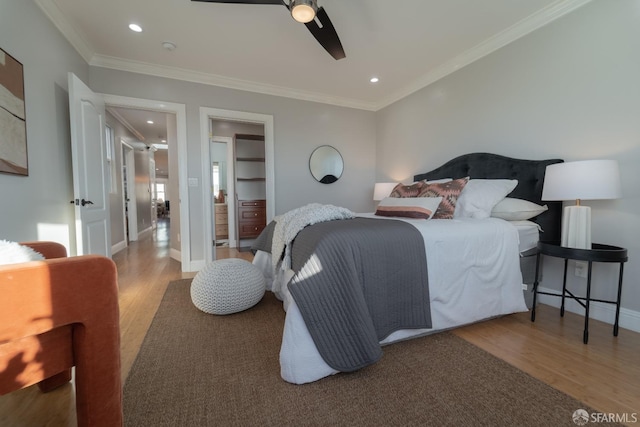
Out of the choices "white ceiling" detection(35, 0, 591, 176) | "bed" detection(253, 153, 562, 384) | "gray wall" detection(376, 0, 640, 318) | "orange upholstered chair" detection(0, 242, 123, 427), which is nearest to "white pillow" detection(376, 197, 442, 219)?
"bed" detection(253, 153, 562, 384)

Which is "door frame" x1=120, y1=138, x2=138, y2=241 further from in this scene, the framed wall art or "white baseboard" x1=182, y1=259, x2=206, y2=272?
the framed wall art

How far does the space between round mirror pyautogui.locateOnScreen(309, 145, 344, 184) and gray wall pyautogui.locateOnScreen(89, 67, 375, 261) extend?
0.09 metres

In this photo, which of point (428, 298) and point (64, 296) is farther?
point (428, 298)

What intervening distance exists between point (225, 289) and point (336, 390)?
1130 millimetres

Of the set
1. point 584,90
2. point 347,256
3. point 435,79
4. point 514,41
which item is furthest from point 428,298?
point 435,79

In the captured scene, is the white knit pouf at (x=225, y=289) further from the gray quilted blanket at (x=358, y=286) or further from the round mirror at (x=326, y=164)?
the round mirror at (x=326, y=164)

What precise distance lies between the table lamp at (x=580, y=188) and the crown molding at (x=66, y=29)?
3.96m

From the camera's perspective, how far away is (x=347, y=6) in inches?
85.3

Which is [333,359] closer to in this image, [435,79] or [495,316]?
[495,316]

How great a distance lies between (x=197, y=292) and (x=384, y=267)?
1.46 metres

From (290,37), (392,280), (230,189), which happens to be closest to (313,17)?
(290,37)

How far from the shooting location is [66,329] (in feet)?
2.90

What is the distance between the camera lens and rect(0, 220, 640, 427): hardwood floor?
1.16 metres

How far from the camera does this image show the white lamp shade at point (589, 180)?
5.44 ft
